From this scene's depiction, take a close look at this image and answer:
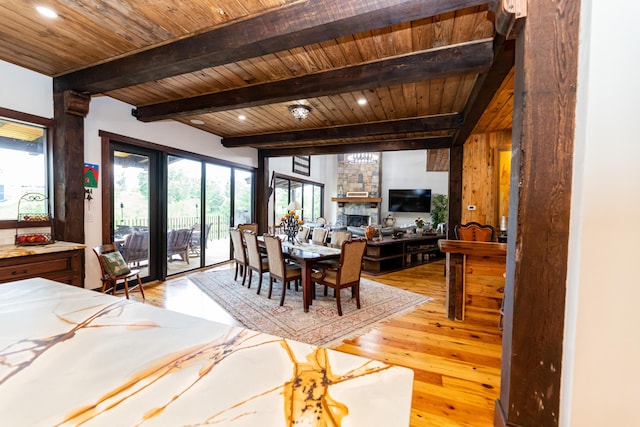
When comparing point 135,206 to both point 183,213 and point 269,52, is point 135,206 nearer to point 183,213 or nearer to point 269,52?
point 183,213

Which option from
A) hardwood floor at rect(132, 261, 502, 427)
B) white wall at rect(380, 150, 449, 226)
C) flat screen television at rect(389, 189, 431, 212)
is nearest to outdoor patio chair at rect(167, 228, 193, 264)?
hardwood floor at rect(132, 261, 502, 427)

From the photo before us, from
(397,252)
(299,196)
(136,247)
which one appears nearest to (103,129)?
(136,247)

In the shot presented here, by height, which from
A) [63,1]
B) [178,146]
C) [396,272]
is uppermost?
[63,1]

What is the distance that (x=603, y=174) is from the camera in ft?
3.80

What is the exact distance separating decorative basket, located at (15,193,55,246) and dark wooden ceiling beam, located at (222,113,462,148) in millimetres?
3153

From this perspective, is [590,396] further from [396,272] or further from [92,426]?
[396,272]

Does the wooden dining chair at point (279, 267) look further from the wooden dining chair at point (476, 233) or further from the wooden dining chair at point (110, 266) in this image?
the wooden dining chair at point (476, 233)

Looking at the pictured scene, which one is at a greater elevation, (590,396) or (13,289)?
(13,289)

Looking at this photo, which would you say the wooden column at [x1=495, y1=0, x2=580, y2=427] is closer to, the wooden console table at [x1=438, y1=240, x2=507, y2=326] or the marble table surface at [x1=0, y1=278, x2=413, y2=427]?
the marble table surface at [x1=0, y1=278, x2=413, y2=427]

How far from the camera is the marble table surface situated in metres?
0.57

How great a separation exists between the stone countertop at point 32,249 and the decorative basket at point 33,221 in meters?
0.08

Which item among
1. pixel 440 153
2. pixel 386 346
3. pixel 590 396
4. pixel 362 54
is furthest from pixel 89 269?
pixel 440 153

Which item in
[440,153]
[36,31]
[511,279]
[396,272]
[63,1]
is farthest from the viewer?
[440,153]

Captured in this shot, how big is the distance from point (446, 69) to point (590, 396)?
2321 millimetres
